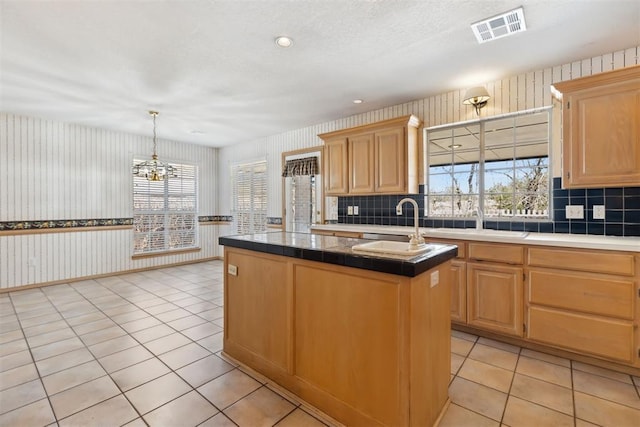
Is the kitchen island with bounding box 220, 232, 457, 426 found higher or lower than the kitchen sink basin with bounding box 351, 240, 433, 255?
Result: lower

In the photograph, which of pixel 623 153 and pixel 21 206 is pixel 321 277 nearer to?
pixel 623 153

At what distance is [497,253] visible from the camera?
8.97 feet

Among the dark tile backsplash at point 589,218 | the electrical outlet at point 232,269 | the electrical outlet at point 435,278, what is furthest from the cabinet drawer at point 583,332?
the electrical outlet at point 232,269

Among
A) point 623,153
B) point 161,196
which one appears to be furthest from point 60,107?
point 623,153

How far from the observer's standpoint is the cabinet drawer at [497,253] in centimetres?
263

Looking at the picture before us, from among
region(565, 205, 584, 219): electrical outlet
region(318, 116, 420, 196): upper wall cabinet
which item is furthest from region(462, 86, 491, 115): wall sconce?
region(565, 205, 584, 219): electrical outlet

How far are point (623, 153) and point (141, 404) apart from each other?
4.04 m

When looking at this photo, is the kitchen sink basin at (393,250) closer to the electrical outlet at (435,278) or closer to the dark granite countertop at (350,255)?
the dark granite countertop at (350,255)

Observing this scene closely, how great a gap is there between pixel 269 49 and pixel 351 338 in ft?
8.00

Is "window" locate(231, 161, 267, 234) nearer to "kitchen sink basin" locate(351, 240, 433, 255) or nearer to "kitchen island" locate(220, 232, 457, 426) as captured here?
"kitchen island" locate(220, 232, 457, 426)

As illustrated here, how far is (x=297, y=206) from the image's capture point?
5.49 meters

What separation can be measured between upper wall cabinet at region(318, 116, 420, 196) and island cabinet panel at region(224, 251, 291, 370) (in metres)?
2.23

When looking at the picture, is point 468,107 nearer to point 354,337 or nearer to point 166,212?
point 354,337

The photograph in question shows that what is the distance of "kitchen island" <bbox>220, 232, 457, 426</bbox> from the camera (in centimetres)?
150
